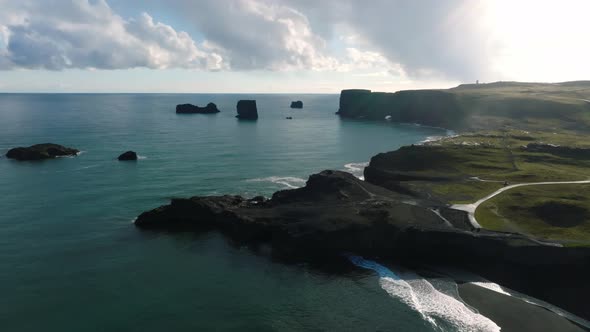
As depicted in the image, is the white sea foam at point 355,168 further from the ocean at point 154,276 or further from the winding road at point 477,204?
the winding road at point 477,204

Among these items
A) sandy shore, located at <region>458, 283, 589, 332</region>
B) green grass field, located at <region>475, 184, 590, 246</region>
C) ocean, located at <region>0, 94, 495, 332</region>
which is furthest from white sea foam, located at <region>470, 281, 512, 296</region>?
green grass field, located at <region>475, 184, 590, 246</region>

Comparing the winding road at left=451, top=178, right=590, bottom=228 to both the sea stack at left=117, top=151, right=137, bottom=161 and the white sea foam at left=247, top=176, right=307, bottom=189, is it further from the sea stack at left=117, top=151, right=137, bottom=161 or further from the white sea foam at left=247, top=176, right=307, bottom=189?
the sea stack at left=117, top=151, right=137, bottom=161

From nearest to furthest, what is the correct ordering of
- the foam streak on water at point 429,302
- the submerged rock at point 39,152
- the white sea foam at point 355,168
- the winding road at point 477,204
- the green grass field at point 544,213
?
the foam streak on water at point 429,302 < the green grass field at point 544,213 < the winding road at point 477,204 < the white sea foam at point 355,168 < the submerged rock at point 39,152

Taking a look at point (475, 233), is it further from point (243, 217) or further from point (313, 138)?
point (313, 138)

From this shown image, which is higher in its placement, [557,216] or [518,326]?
[557,216]

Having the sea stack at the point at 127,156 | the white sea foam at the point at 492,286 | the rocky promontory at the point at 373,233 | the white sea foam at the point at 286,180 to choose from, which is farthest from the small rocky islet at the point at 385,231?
the sea stack at the point at 127,156

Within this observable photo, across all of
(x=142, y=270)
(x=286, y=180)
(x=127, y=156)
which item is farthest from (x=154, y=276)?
(x=127, y=156)

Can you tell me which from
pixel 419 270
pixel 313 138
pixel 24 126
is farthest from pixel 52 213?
pixel 24 126
